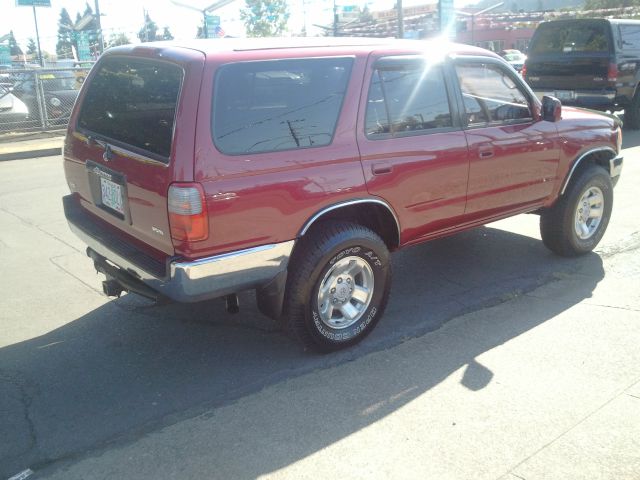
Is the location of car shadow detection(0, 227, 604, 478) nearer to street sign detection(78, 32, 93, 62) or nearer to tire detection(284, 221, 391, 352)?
tire detection(284, 221, 391, 352)

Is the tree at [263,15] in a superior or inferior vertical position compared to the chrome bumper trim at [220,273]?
superior

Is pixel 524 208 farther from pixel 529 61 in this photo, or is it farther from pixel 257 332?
pixel 529 61

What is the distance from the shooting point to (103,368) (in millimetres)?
3787

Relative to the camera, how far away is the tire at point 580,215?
5426mm

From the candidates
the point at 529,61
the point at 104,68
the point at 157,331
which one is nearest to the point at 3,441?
the point at 157,331

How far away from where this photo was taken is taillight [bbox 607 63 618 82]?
12.4 metres

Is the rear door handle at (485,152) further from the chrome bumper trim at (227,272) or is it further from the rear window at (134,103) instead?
the rear window at (134,103)

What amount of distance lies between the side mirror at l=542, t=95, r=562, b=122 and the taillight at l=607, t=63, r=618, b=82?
857 centimetres

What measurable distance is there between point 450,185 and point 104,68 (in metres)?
2.47

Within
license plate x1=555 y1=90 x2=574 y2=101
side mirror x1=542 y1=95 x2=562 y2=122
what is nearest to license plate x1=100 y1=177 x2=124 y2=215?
side mirror x1=542 y1=95 x2=562 y2=122

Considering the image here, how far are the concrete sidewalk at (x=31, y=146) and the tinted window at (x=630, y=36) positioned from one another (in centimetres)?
1188

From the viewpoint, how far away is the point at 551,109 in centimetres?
498

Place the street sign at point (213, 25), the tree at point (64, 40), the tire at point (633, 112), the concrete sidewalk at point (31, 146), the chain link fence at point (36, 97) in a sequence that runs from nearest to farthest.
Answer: the concrete sidewalk at point (31, 146)
the tire at point (633, 112)
the chain link fence at point (36, 97)
the street sign at point (213, 25)
the tree at point (64, 40)

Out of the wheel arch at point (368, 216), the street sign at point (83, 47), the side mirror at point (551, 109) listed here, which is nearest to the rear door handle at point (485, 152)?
the side mirror at point (551, 109)
